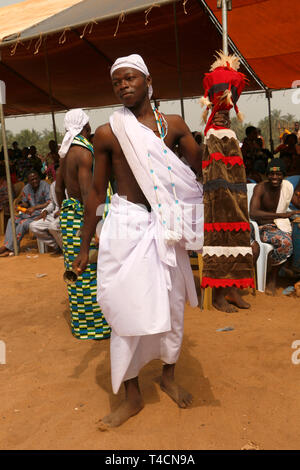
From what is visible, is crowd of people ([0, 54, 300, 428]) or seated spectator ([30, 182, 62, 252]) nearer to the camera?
crowd of people ([0, 54, 300, 428])

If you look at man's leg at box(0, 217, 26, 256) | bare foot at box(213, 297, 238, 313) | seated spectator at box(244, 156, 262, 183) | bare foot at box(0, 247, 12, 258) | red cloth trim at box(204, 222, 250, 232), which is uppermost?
seated spectator at box(244, 156, 262, 183)

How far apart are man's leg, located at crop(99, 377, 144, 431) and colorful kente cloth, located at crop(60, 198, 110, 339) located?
121 cm

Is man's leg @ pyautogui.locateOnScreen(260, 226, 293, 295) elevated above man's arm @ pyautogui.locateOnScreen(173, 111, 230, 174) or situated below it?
below

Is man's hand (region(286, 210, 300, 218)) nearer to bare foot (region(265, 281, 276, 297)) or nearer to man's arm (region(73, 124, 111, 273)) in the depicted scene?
bare foot (region(265, 281, 276, 297))

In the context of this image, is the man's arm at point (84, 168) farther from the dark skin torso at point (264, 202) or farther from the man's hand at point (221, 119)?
the dark skin torso at point (264, 202)

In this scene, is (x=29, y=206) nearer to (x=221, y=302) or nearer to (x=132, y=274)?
(x=221, y=302)

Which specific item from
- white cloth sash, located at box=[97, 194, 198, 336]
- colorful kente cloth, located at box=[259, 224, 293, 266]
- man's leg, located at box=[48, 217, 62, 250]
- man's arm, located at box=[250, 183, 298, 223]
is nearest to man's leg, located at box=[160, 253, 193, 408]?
white cloth sash, located at box=[97, 194, 198, 336]

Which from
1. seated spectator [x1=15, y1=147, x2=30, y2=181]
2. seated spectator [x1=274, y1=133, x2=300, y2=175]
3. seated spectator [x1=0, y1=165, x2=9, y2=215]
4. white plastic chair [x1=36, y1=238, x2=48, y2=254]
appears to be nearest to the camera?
seated spectator [x1=274, y1=133, x2=300, y2=175]

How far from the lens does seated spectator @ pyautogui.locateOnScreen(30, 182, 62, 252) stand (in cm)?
693

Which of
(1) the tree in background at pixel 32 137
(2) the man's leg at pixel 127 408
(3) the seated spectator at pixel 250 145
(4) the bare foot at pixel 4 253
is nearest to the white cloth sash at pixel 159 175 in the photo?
(2) the man's leg at pixel 127 408

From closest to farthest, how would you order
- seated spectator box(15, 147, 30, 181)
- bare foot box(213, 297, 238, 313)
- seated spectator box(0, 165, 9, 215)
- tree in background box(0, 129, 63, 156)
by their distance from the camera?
1. bare foot box(213, 297, 238, 313)
2. seated spectator box(0, 165, 9, 215)
3. seated spectator box(15, 147, 30, 181)
4. tree in background box(0, 129, 63, 156)

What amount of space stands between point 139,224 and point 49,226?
4975 mm
